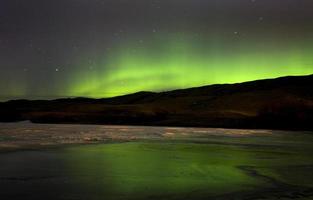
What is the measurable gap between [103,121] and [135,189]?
217ft

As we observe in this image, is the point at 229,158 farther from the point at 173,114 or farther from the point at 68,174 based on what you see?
the point at 173,114

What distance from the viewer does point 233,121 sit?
Answer: 2462 inches

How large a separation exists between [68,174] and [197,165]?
3744 millimetres

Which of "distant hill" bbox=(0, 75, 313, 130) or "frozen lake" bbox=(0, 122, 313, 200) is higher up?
"distant hill" bbox=(0, 75, 313, 130)

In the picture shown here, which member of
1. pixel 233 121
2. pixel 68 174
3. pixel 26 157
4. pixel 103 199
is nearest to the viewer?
pixel 103 199

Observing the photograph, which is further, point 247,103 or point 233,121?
point 247,103

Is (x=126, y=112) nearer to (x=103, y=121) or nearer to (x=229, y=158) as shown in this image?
(x=103, y=121)

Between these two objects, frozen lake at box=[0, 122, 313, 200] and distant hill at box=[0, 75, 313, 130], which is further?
distant hill at box=[0, 75, 313, 130]

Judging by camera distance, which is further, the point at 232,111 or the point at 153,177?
the point at 232,111

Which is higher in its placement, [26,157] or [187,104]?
[187,104]

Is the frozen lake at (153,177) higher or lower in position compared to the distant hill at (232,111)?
lower

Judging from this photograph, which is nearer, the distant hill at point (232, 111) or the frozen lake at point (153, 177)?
the frozen lake at point (153, 177)

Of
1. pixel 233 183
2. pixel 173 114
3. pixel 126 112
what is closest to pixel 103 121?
pixel 126 112

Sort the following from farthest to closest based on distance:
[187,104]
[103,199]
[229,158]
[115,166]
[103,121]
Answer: [187,104], [103,121], [229,158], [115,166], [103,199]
